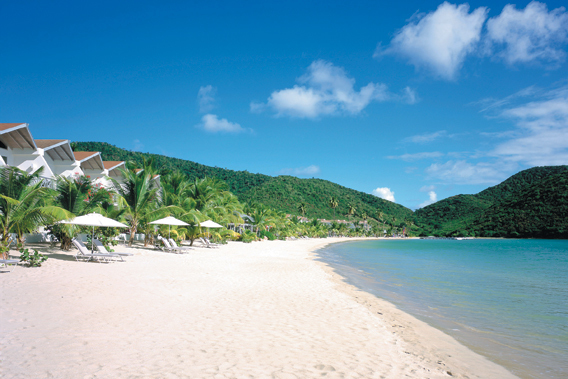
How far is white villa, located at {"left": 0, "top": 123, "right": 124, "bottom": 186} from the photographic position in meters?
16.0

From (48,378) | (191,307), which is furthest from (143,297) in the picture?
(48,378)

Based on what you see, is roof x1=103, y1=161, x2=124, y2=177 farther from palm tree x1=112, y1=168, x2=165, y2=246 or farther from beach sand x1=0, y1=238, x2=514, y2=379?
beach sand x1=0, y1=238, x2=514, y2=379

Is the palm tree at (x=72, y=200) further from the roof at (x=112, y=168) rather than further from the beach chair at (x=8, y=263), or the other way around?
the roof at (x=112, y=168)

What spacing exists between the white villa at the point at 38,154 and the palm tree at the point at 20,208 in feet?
5.81

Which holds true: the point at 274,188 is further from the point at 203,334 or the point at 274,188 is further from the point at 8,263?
the point at 203,334

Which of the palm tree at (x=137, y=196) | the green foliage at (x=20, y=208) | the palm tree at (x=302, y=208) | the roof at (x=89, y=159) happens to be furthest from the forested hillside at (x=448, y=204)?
the green foliage at (x=20, y=208)

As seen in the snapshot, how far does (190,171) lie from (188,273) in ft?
247

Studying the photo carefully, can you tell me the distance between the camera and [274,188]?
312 ft

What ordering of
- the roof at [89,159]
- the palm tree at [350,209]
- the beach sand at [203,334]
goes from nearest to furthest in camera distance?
the beach sand at [203,334] → the roof at [89,159] → the palm tree at [350,209]

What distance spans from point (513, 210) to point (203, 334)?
398 ft

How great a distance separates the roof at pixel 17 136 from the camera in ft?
50.3

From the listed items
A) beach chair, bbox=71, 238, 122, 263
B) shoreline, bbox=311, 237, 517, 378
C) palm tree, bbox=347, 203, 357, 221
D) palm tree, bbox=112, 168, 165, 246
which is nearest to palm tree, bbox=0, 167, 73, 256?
beach chair, bbox=71, 238, 122, 263

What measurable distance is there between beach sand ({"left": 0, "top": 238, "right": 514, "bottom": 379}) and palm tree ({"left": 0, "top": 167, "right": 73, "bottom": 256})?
2.75 meters

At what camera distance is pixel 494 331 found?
708 cm
